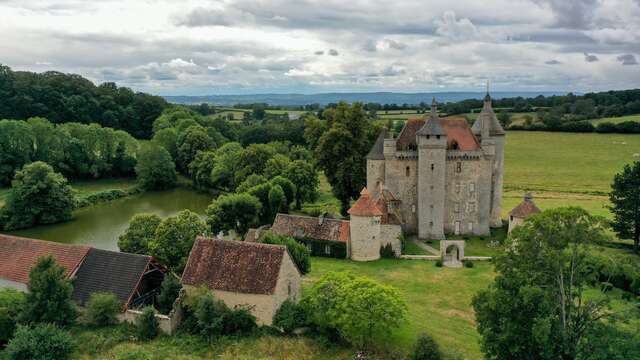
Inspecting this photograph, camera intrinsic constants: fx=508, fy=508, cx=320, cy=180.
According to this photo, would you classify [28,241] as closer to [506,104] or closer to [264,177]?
[264,177]

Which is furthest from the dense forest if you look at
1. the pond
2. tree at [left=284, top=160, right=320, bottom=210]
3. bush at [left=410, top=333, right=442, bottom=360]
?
bush at [left=410, top=333, right=442, bottom=360]

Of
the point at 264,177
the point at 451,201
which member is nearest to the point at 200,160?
the point at 264,177

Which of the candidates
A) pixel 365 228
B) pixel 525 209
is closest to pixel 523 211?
pixel 525 209

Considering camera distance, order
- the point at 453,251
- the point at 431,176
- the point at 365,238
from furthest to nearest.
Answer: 1. the point at 431,176
2. the point at 453,251
3. the point at 365,238

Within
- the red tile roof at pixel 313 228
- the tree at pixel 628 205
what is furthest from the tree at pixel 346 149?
the tree at pixel 628 205

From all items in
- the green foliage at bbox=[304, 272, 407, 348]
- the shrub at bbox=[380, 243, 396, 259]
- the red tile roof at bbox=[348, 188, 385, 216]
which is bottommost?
the shrub at bbox=[380, 243, 396, 259]

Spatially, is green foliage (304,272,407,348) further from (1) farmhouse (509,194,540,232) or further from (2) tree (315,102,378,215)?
(2) tree (315,102,378,215)

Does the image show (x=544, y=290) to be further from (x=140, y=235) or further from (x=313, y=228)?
(x=140, y=235)
